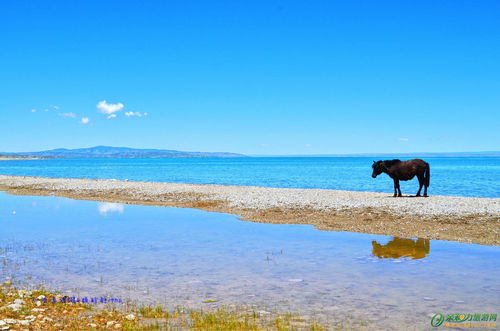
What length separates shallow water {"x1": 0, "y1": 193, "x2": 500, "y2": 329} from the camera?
1028 cm

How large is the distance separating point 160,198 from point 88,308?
28198mm

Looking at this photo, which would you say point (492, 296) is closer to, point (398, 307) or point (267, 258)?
point (398, 307)

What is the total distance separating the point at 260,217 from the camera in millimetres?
26016

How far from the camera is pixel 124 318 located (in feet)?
29.7

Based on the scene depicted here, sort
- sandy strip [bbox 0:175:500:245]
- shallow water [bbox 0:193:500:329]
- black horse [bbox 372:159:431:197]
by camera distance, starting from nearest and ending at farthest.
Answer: shallow water [bbox 0:193:500:329], sandy strip [bbox 0:175:500:245], black horse [bbox 372:159:431:197]

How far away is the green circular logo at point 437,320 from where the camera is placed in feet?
29.0

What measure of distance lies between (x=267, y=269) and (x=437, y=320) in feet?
18.2

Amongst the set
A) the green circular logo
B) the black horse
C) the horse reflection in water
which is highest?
the black horse

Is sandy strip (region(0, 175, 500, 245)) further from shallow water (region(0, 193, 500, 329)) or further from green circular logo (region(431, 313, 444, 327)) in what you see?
green circular logo (region(431, 313, 444, 327))

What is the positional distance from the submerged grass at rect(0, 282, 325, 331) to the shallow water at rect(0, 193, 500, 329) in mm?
669

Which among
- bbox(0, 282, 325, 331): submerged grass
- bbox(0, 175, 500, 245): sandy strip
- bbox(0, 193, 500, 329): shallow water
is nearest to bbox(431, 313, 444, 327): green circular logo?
bbox(0, 193, 500, 329): shallow water

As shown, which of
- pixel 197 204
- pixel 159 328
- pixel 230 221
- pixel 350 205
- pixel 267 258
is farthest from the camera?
pixel 197 204


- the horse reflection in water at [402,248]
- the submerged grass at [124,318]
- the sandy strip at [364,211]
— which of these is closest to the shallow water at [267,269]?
the horse reflection in water at [402,248]

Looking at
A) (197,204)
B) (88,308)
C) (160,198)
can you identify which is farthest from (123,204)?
(88,308)
